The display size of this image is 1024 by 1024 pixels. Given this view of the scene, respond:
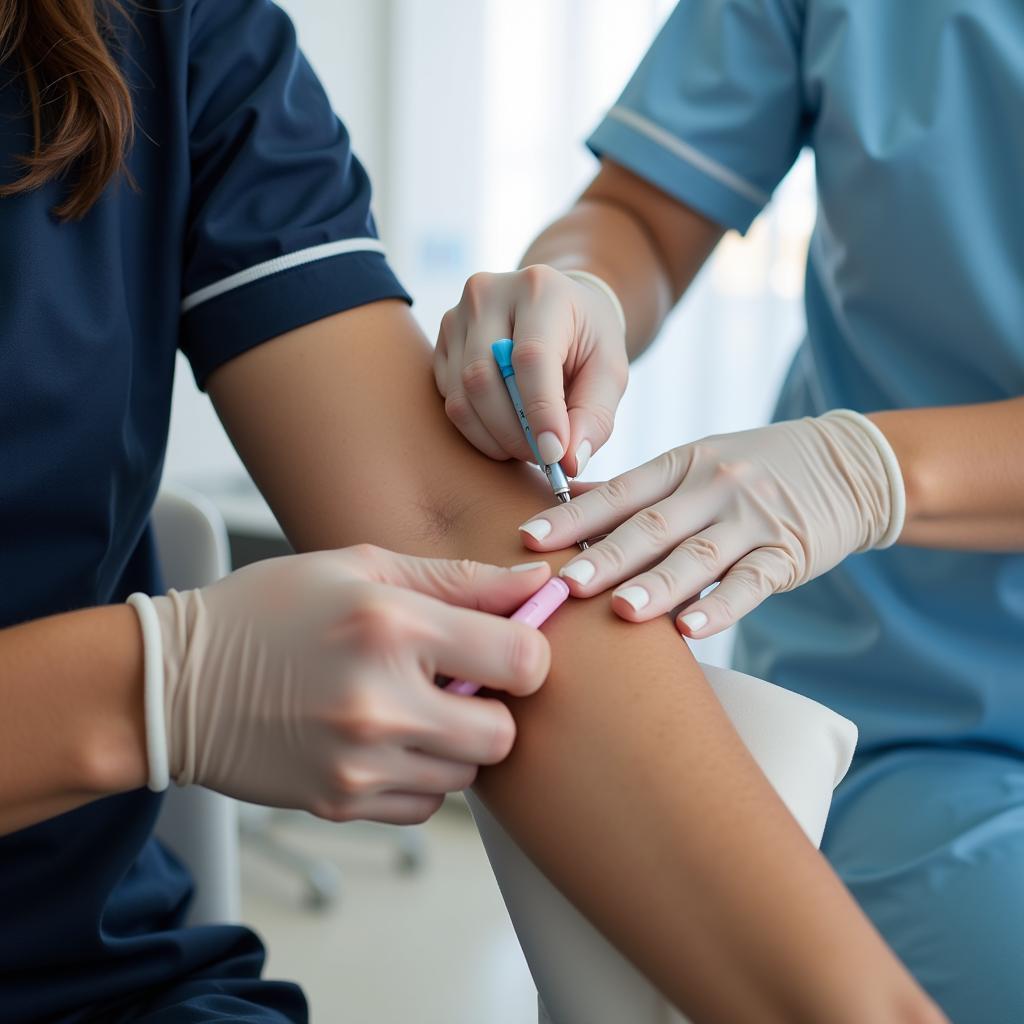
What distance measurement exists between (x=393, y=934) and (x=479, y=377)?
72.2 inches

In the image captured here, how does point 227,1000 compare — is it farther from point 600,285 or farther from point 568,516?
point 600,285

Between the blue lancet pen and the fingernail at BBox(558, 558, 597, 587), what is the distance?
3.0 inches

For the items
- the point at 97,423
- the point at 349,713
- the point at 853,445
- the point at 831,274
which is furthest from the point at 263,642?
the point at 831,274

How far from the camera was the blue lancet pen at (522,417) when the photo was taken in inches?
37.1

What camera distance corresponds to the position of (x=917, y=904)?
3.21 ft

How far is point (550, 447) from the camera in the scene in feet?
3.04

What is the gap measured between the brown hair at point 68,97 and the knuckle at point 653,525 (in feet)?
1.60

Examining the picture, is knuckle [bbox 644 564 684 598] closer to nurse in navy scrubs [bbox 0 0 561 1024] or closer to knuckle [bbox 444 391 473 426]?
nurse in navy scrubs [bbox 0 0 561 1024]

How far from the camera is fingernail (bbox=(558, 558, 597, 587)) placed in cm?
84

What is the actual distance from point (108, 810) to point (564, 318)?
0.57 metres

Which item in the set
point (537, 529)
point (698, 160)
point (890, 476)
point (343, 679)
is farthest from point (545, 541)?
point (698, 160)

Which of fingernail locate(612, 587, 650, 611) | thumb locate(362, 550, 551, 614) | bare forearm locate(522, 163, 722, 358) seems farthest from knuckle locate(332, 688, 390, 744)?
bare forearm locate(522, 163, 722, 358)

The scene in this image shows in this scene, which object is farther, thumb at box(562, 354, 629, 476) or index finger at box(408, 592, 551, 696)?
thumb at box(562, 354, 629, 476)

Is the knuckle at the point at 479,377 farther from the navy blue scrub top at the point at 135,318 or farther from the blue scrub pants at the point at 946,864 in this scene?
the blue scrub pants at the point at 946,864
